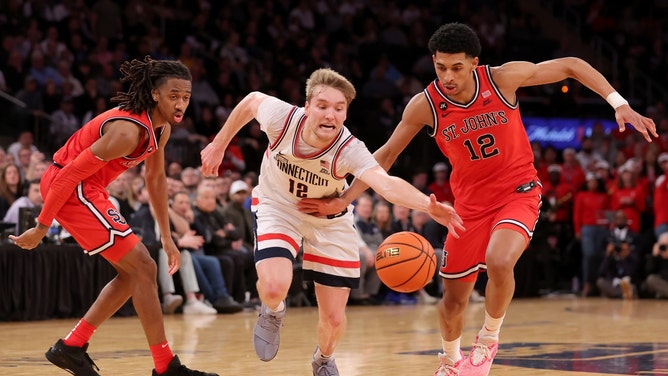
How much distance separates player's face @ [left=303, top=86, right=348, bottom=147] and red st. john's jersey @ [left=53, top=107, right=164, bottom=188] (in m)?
1.07

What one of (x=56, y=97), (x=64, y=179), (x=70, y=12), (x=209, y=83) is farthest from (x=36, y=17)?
(x=64, y=179)

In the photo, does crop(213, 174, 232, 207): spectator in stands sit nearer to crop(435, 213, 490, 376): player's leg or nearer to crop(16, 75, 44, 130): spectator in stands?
crop(16, 75, 44, 130): spectator in stands

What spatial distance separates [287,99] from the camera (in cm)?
2008

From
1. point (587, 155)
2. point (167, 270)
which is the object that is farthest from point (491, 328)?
point (587, 155)

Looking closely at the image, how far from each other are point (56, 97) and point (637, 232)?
9.84 meters

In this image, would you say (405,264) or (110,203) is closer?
(110,203)

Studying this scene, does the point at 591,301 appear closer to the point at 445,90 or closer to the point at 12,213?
the point at 12,213

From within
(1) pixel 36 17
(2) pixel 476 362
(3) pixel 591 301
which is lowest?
(3) pixel 591 301

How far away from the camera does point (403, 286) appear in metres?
7.85

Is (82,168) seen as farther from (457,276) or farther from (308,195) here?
(457,276)

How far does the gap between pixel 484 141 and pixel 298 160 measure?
127 cm

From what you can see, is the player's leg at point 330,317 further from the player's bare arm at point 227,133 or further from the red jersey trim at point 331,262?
the player's bare arm at point 227,133

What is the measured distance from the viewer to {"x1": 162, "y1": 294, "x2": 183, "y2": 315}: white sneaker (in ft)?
44.9

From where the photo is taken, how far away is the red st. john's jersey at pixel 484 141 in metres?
7.16
